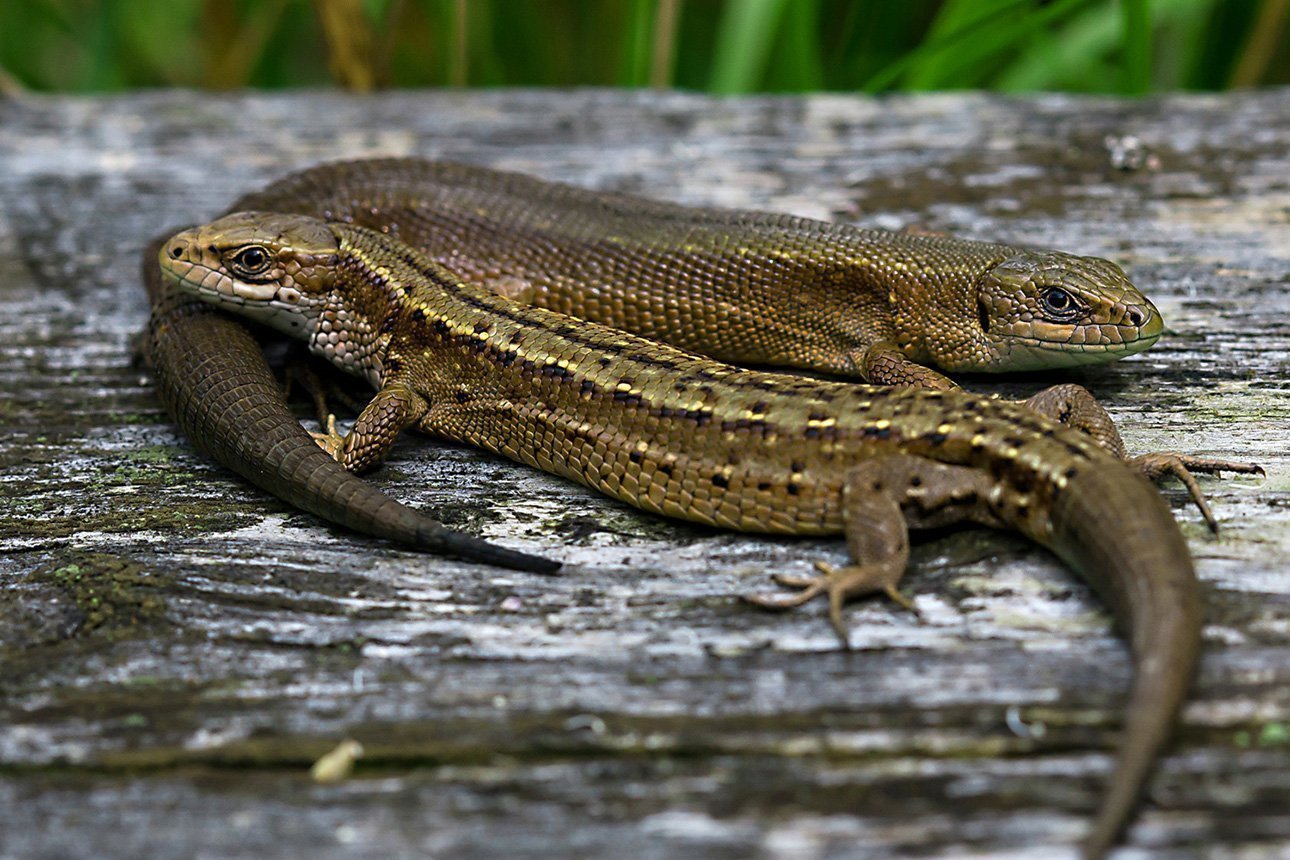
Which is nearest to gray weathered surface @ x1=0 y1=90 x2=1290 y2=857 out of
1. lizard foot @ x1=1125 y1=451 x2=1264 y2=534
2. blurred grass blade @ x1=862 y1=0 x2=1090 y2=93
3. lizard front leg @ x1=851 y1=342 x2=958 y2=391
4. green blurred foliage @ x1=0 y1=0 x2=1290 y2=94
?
lizard foot @ x1=1125 y1=451 x2=1264 y2=534

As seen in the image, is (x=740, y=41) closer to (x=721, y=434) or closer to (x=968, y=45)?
(x=968, y=45)

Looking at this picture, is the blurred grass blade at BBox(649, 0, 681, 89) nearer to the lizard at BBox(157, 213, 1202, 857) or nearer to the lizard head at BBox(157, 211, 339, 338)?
the lizard at BBox(157, 213, 1202, 857)

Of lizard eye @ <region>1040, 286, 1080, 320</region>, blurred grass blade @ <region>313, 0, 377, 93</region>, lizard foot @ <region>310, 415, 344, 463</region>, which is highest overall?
blurred grass blade @ <region>313, 0, 377, 93</region>

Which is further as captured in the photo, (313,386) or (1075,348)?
(313,386)

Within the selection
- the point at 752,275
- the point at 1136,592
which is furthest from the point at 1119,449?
the point at 752,275

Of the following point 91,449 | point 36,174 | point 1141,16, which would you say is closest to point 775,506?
point 91,449

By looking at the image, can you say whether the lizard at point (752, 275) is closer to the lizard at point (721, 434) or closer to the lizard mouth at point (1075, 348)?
the lizard mouth at point (1075, 348)
